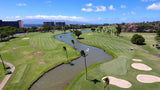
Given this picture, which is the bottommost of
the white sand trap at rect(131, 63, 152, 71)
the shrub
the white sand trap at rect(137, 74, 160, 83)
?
the white sand trap at rect(137, 74, 160, 83)

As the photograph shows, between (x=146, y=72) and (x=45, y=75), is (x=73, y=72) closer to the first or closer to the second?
(x=45, y=75)

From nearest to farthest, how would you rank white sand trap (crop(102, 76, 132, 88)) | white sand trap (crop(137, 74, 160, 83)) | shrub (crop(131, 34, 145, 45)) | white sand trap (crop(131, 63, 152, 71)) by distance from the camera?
1. white sand trap (crop(102, 76, 132, 88))
2. white sand trap (crop(137, 74, 160, 83))
3. white sand trap (crop(131, 63, 152, 71))
4. shrub (crop(131, 34, 145, 45))

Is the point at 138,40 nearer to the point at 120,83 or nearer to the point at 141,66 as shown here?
the point at 141,66

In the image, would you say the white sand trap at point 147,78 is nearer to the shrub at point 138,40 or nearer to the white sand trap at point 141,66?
the white sand trap at point 141,66

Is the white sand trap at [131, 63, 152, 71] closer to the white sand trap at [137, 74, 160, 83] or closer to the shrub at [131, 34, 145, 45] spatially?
the white sand trap at [137, 74, 160, 83]

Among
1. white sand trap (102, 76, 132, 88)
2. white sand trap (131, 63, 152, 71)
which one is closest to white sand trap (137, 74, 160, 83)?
white sand trap (102, 76, 132, 88)

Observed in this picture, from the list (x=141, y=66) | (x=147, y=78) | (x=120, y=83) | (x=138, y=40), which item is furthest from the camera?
(x=138, y=40)

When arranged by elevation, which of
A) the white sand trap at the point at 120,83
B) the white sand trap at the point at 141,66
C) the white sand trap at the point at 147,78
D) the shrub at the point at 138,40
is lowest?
the white sand trap at the point at 120,83

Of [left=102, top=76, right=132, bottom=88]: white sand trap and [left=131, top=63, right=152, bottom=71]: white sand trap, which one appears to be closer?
[left=102, top=76, right=132, bottom=88]: white sand trap

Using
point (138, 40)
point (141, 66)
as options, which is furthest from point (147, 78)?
point (138, 40)

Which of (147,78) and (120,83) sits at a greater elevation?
(147,78)

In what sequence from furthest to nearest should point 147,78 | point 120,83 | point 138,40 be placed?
1. point 138,40
2. point 147,78
3. point 120,83

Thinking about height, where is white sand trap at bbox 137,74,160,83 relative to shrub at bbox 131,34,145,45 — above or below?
below

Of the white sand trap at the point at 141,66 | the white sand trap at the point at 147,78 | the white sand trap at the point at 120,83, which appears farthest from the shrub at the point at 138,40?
the white sand trap at the point at 120,83
